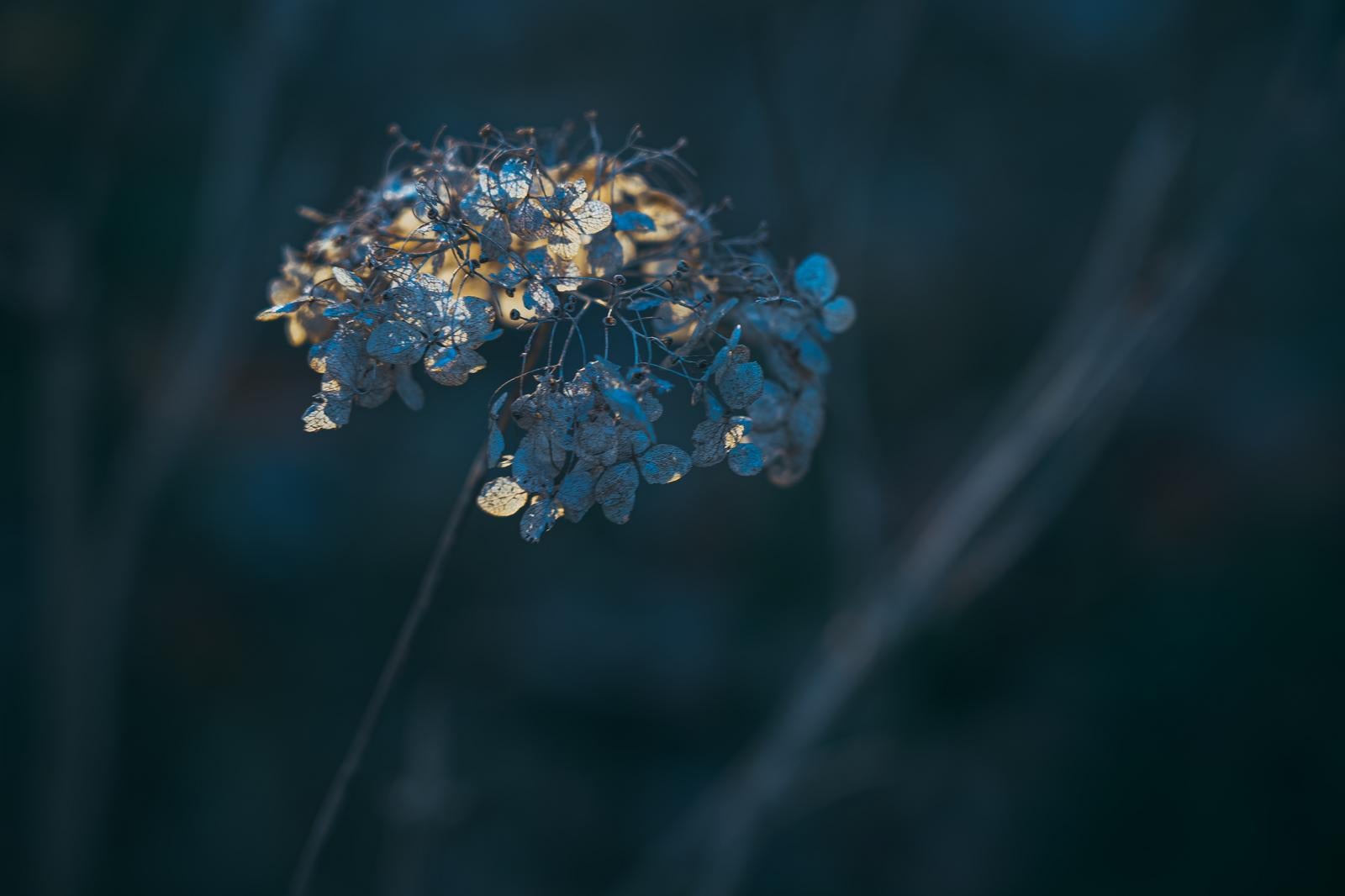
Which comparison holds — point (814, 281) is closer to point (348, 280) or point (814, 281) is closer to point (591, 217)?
point (591, 217)

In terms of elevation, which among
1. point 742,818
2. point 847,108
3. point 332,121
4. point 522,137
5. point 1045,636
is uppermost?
point 332,121

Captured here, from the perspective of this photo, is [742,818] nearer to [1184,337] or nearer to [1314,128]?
[1314,128]

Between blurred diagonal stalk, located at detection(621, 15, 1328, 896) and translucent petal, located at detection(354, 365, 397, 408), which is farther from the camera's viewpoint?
blurred diagonal stalk, located at detection(621, 15, 1328, 896)

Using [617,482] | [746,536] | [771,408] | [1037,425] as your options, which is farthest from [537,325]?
[746,536]

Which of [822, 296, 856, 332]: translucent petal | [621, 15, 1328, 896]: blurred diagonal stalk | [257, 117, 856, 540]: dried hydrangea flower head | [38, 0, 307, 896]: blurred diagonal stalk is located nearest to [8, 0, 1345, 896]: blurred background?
[38, 0, 307, 896]: blurred diagonal stalk

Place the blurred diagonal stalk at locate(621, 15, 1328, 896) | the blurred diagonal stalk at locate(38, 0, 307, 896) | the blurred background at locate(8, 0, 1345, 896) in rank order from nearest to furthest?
the blurred diagonal stalk at locate(621, 15, 1328, 896), the blurred diagonal stalk at locate(38, 0, 307, 896), the blurred background at locate(8, 0, 1345, 896)

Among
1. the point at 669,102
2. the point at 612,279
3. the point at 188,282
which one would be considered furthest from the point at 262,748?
the point at 612,279

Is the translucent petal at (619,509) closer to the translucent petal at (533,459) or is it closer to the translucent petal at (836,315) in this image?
the translucent petal at (533,459)

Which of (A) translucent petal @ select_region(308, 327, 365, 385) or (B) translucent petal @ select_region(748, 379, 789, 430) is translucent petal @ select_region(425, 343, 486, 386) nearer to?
(A) translucent petal @ select_region(308, 327, 365, 385)
